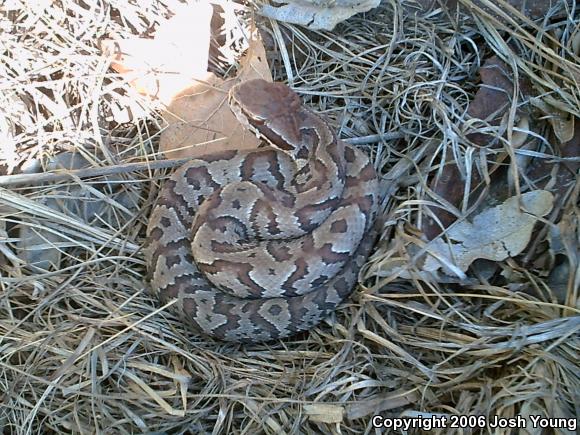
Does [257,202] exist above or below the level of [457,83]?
below

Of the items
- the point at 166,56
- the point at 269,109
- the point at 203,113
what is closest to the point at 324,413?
the point at 269,109

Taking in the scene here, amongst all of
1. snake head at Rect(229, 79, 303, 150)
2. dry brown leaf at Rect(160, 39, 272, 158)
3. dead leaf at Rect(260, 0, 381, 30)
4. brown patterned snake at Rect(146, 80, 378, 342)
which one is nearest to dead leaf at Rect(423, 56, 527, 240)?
brown patterned snake at Rect(146, 80, 378, 342)

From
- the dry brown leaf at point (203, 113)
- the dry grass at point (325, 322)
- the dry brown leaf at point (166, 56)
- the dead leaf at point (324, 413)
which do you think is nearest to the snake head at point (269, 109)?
the dry brown leaf at point (203, 113)

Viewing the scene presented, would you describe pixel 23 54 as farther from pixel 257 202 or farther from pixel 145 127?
pixel 257 202

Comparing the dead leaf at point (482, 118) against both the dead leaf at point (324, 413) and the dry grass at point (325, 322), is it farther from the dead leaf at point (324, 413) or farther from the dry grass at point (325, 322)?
the dead leaf at point (324, 413)

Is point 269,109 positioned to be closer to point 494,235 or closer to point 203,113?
point 203,113

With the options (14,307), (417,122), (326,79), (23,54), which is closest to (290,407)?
(14,307)

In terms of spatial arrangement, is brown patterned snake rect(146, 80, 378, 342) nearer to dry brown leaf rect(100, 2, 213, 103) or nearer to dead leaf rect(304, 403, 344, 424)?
dry brown leaf rect(100, 2, 213, 103)
